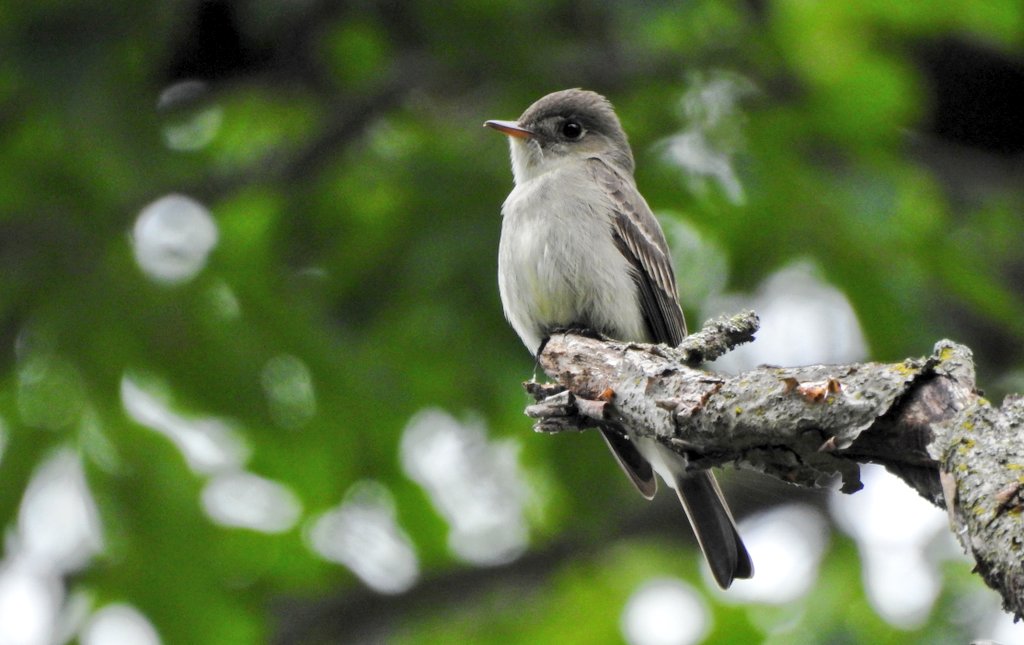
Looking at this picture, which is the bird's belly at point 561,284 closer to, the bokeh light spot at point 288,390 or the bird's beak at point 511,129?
the bird's beak at point 511,129

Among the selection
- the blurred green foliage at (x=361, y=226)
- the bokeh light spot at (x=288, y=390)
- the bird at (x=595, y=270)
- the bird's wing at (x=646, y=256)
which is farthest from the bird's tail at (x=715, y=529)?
the bokeh light spot at (x=288, y=390)

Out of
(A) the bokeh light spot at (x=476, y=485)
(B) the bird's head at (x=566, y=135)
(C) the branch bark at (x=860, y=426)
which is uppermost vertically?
(C) the branch bark at (x=860, y=426)

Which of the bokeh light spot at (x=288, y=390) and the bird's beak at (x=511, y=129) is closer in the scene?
the bird's beak at (x=511, y=129)

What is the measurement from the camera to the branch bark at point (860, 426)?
79.6 inches

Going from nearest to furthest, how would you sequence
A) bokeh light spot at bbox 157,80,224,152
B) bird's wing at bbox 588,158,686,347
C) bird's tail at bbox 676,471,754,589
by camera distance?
bird's tail at bbox 676,471,754,589 → bird's wing at bbox 588,158,686,347 → bokeh light spot at bbox 157,80,224,152

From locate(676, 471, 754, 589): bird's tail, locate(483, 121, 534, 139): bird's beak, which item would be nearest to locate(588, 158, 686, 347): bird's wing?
locate(483, 121, 534, 139): bird's beak

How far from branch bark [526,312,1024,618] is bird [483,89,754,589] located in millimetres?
1956

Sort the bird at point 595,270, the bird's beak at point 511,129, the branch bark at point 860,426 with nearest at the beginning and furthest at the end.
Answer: the branch bark at point 860,426, the bird at point 595,270, the bird's beak at point 511,129

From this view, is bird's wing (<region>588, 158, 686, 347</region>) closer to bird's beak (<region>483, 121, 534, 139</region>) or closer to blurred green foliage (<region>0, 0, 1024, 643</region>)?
bird's beak (<region>483, 121, 534, 139</region>)

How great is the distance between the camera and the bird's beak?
5938 mm

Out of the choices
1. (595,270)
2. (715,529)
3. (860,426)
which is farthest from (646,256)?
(860,426)

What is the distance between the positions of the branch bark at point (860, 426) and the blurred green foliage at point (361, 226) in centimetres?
289

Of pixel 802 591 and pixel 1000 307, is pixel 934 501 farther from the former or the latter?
pixel 802 591

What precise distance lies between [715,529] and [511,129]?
2.24 m
